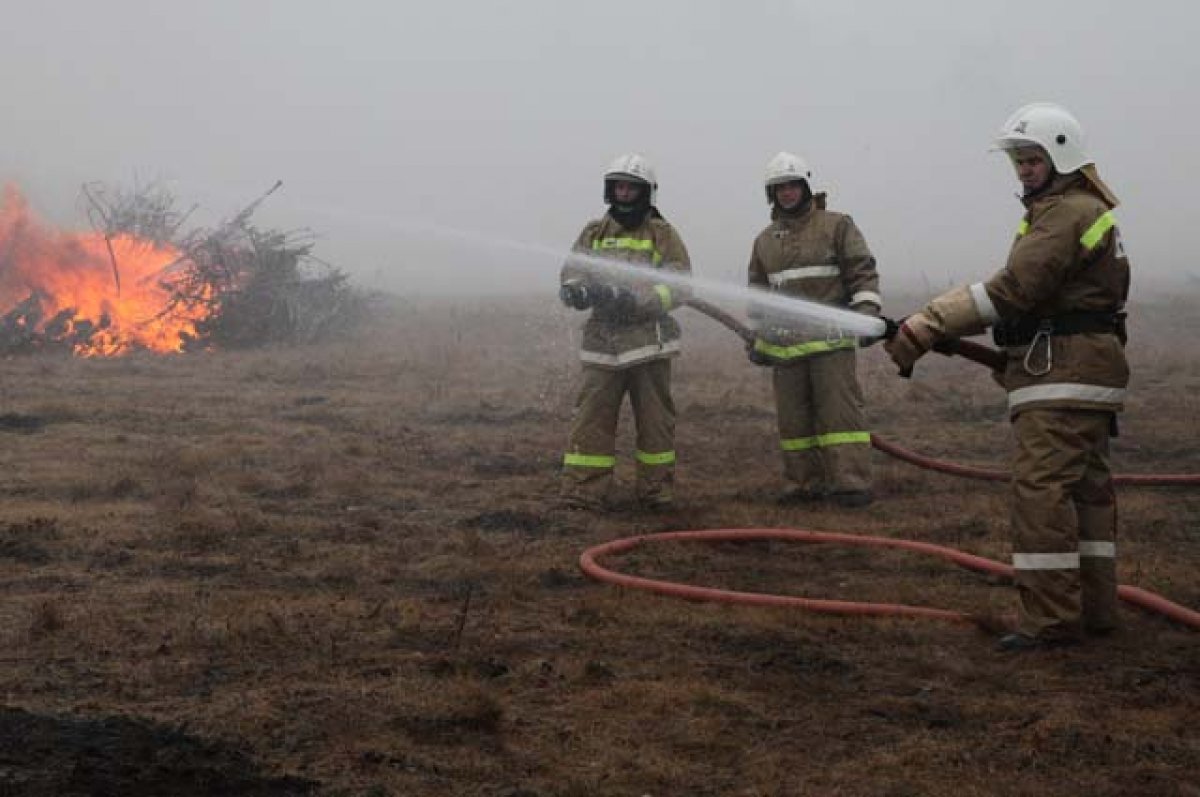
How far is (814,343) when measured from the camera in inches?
298

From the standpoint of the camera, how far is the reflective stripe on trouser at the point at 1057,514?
462 centimetres

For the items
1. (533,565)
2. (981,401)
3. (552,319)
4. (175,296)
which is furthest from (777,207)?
(552,319)

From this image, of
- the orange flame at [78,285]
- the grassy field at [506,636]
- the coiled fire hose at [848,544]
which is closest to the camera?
the grassy field at [506,636]

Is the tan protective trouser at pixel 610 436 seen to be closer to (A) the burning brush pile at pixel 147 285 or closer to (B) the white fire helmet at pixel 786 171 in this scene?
(B) the white fire helmet at pixel 786 171

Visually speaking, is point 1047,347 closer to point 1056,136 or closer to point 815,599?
point 1056,136

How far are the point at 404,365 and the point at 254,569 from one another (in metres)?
8.49

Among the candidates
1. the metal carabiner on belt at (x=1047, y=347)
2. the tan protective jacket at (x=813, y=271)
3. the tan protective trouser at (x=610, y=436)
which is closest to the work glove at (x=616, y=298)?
the tan protective trouser at (x=610, y=436)

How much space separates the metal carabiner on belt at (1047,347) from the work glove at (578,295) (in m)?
3.06

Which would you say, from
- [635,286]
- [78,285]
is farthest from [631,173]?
[78,285]

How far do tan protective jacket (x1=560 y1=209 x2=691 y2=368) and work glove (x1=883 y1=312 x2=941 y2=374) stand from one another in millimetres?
2665

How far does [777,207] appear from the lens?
7.70 meters

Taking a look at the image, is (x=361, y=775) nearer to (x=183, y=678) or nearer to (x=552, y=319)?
Result: (x=183, y=678)

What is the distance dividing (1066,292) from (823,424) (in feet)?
9.75

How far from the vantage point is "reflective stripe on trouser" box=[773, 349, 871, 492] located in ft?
24.7
